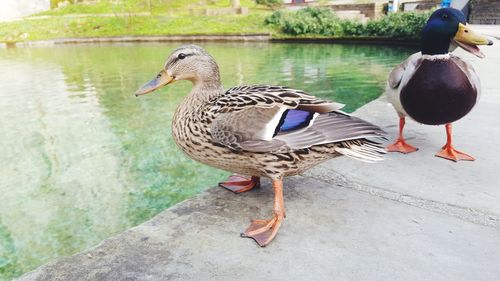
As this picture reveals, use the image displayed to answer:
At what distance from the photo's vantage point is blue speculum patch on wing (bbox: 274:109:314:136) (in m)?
1.77

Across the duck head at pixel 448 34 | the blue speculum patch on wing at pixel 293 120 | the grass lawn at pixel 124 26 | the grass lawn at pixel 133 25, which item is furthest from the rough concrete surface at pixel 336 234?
the grass lawn at pixel 124 26

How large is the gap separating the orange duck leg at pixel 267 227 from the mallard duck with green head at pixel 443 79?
1.26 metres

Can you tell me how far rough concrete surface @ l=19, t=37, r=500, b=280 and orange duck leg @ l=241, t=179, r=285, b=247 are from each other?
0.10ft

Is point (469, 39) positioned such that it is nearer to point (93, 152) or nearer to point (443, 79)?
point (443, 79)

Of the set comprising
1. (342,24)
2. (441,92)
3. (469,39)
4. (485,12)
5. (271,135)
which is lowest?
(271,135)

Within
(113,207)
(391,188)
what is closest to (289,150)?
(391,188)

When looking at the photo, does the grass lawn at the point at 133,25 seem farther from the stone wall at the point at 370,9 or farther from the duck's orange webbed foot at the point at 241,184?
the duck's orange webbed foot at the point at 241,184

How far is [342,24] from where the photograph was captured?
679 inches

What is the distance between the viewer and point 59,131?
537 cm

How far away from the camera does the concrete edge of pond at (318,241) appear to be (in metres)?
1.48

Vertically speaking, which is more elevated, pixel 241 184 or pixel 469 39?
pixel 469 39

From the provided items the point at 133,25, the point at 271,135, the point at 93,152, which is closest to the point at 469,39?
the point at 271,135

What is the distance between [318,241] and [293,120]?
554mm

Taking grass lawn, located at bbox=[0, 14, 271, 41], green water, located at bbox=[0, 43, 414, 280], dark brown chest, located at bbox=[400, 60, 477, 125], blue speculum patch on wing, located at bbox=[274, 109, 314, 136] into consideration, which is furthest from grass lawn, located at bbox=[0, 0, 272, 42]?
blue speculum patch on wing, located at bbox=[274, 109, 314, 136]
